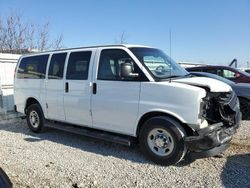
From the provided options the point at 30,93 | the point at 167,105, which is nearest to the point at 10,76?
the point at 30,93

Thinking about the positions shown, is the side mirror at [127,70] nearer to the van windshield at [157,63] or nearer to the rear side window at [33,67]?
the van windshield at [157,63]

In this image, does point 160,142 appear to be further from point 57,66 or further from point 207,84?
point 57,66

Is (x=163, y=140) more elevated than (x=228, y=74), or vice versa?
(x=228, y=74)

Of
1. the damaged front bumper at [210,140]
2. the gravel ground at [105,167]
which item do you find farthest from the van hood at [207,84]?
the gravel ground at [105,167]

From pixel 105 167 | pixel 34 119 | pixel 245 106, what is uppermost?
pixel 245 106

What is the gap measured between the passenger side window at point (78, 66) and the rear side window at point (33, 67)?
1.10 m

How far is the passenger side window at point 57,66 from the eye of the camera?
716 centimetres

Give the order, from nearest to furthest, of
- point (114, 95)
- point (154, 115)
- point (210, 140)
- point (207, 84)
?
point (210, 140) → point (207, 84) → point (154, 115) → point (114, 95)

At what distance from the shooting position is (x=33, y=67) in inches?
320

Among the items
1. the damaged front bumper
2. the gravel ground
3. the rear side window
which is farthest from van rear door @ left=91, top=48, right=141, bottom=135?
the rear side window

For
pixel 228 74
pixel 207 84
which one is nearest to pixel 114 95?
pixel 207 84

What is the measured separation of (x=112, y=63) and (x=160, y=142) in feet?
6.13

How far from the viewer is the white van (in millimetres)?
5074

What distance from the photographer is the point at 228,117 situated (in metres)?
5.53
